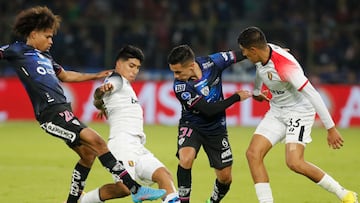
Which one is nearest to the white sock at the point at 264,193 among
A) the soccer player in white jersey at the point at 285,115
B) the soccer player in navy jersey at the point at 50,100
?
the soccer player in white jersey at the point at 285,115

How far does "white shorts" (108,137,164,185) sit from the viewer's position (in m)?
8.35

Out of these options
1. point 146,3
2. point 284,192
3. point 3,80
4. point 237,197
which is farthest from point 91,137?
point 146,3

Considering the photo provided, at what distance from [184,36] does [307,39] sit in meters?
3.34

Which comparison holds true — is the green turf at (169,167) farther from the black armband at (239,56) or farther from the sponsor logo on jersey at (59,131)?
the black armband at (239,56)

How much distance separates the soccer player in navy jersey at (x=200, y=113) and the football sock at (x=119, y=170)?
877mm

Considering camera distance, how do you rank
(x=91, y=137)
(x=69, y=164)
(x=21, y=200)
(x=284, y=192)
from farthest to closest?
(x=69, y=164), (x=284, y=192), (x=21, y=200), (x=91, y=137)

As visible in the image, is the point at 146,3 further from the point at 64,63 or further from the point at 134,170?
the point at 134,170

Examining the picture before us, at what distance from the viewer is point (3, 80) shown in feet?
66.8

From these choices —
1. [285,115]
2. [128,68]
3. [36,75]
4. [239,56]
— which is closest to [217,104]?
[285,115]

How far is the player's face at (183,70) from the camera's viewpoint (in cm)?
891

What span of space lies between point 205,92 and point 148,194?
1.59 m

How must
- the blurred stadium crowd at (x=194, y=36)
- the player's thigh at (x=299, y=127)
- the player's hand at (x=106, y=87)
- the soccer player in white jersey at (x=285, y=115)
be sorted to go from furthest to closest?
1. the blurred stadium crowd at (x=194, y=36)
2. the player's thigh at (x=299, y=127)
3. the soccer player in white jersey at (x=285, y=115)
4. the player's hand at (x=106, y=87)

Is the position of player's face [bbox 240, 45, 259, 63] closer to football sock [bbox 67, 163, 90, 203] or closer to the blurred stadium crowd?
football sock [bbox 67, 163, 90, 203]

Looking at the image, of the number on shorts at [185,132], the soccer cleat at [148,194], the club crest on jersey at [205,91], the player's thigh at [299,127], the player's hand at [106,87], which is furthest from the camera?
the number on shorts at [185,132]
